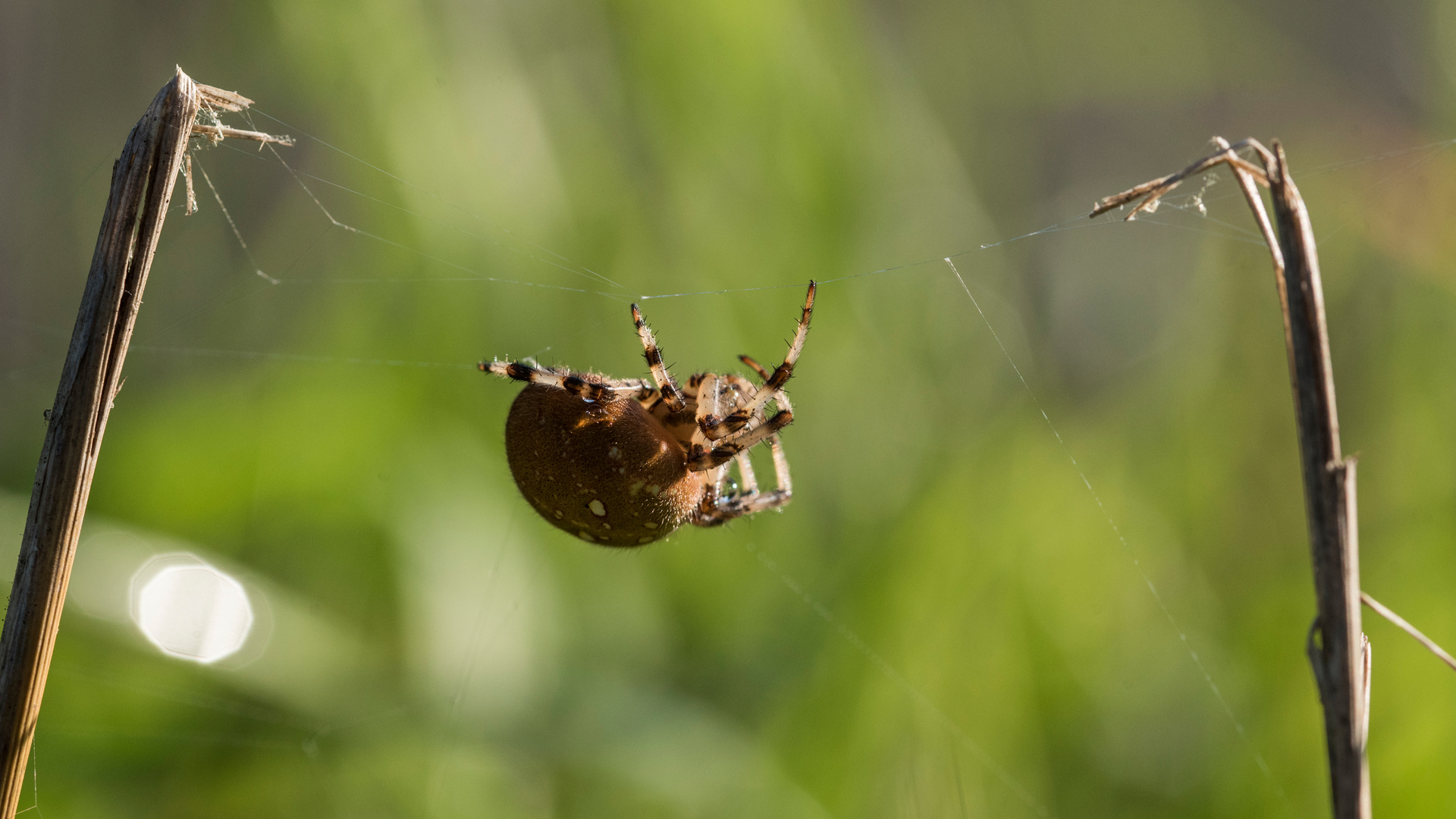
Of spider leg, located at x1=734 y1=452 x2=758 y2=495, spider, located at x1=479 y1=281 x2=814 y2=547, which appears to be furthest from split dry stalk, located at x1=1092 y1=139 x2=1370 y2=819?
spider leg, located at x1=734 y1=452 x2=758 y2=495

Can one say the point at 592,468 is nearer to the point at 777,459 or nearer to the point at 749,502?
the point at 749,502

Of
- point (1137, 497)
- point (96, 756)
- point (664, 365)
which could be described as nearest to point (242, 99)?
point (664, 365)

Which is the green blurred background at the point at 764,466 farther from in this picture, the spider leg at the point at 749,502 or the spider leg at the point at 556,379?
the spider leg at the point at 556,379

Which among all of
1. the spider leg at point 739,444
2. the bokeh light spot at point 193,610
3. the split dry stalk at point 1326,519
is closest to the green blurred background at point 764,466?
the bokeh light spot at point 193,610

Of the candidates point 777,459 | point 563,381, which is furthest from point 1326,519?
point 777,459

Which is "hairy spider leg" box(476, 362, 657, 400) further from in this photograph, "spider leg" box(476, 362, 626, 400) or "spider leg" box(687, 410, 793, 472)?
"spider leg" box(687, 410, 793, 472)

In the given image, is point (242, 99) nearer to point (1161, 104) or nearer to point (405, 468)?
point (405, 468)
